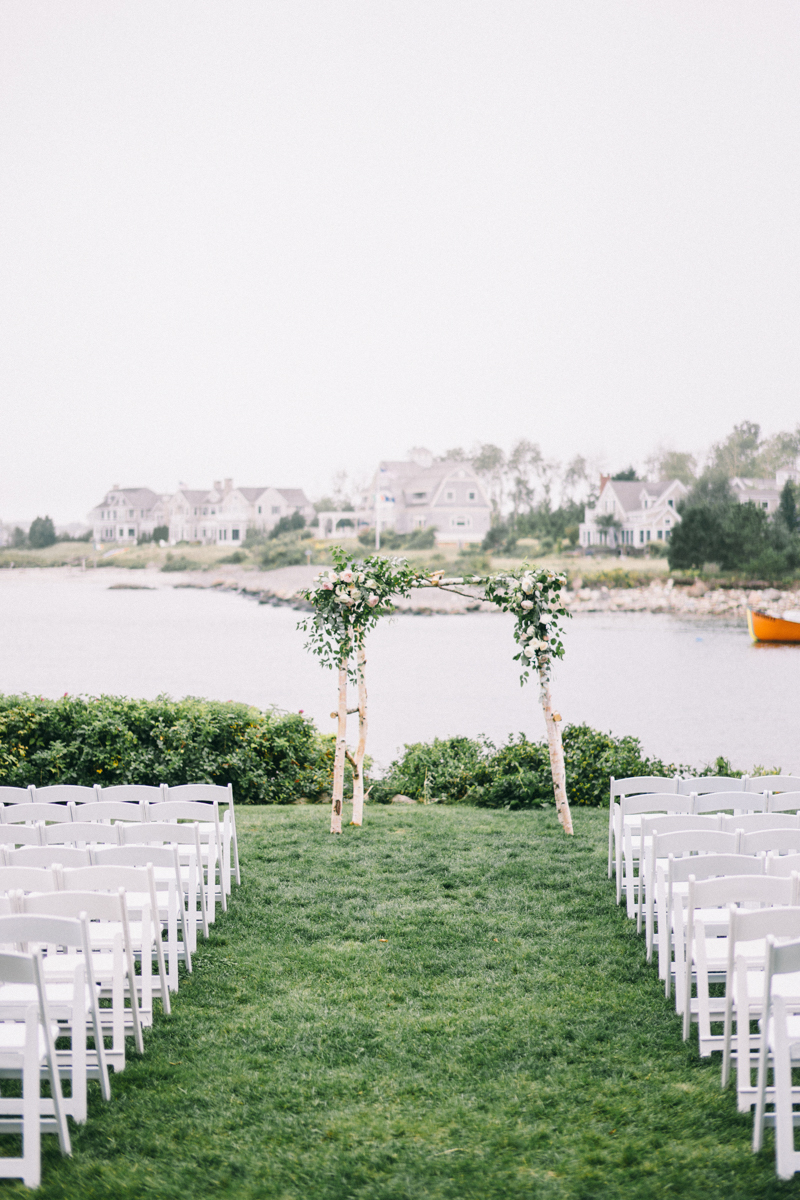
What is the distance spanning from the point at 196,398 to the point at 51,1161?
4385 inches

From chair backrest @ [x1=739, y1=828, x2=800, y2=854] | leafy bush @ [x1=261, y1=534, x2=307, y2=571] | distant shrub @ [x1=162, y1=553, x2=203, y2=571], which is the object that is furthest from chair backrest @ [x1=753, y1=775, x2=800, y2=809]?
distant shrub @ [x1=162, y1=553, x2=203, y2=571]

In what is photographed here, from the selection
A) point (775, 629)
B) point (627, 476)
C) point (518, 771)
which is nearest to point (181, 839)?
point (518, 771)

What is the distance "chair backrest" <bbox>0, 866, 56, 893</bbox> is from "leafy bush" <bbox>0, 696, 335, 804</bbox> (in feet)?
21.7

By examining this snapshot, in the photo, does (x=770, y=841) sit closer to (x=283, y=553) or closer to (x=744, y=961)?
(x=744, y=961)

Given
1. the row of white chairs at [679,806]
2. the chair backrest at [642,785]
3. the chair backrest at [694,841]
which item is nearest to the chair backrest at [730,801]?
the row of white chairs at [679,806]

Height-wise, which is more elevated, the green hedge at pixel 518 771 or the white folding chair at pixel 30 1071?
the white folding chair at pixel 30 1071

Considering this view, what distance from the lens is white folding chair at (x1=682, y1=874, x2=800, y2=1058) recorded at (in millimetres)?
4109

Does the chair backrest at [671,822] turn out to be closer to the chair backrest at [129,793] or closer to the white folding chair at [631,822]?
the white folding chair at [631,822]

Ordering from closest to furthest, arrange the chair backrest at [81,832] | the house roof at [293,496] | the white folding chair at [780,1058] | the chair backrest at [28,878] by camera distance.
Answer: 1. the white folding chair at [780,1058]
2. the chair backrest at [28,878]
3. the chair backrest at [81,832]
4. the house roof at [293,496]

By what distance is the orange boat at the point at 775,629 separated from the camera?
2183 inches

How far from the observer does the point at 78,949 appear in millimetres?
4812

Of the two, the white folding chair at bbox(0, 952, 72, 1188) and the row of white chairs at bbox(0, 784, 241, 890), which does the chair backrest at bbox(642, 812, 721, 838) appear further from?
the white folding chair at bbox(0, 952, 72, 1188)

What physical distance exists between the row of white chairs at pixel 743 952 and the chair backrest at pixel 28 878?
271 centimetres

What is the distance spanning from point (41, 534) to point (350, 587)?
8727 cm
